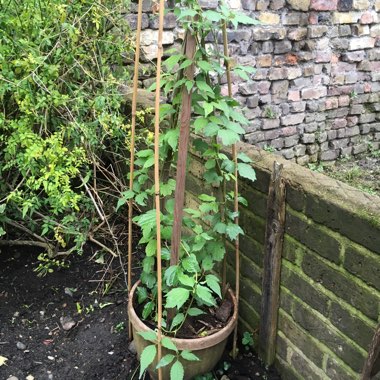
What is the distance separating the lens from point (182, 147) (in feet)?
5.81

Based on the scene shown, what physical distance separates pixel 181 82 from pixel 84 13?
1.40 metres

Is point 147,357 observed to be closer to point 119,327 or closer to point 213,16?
point 119,327

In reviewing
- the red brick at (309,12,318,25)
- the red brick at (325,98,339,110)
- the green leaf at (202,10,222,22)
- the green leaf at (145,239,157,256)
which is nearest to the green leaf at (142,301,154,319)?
the green leaf at (145,239,157,256)

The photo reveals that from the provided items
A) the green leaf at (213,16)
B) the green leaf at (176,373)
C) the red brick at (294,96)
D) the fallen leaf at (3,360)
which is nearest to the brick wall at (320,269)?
the green leaf at (176,373)

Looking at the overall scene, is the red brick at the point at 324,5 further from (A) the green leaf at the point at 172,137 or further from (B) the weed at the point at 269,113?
(A) the green leaf at the point at 172,137

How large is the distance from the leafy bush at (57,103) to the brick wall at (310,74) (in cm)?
105

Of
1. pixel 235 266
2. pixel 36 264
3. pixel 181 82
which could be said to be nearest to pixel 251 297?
pixel 235 266

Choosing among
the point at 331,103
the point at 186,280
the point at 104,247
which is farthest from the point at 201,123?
the point at 331,103

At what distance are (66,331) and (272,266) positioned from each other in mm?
1326

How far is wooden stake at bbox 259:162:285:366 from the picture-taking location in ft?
6.51

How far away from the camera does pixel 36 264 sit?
3.04 metres

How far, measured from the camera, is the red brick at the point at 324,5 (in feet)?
14.5

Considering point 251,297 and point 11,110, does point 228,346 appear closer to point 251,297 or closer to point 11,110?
point 251,297

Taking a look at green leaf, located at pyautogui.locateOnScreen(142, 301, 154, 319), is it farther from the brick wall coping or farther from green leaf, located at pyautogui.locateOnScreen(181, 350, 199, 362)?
the brick wall coping
